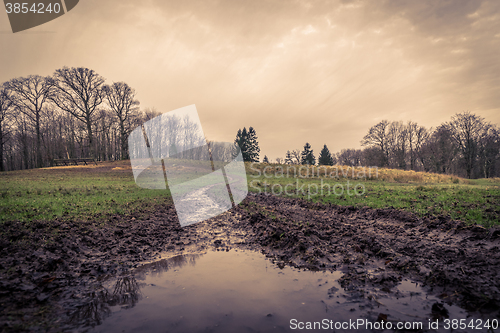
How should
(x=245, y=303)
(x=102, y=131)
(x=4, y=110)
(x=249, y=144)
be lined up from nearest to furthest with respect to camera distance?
(x=245, y=303) → (x=4, y=110) → (x=102, y=131) → (x=249, y=144)

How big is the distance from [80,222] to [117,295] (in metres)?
4.66

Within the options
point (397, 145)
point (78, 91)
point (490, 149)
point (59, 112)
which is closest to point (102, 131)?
point (59, 112)

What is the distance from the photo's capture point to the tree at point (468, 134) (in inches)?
1720

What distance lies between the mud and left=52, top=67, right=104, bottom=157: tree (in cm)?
3756

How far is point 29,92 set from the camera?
108ft

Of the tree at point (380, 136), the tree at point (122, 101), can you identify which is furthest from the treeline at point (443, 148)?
the tree at point (122, 101)

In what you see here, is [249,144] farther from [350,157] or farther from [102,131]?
[350,157]

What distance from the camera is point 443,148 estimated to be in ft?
151

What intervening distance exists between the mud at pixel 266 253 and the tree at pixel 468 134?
173ft

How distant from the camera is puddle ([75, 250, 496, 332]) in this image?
2779mm

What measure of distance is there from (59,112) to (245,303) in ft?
193

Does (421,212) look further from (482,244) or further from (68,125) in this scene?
(68,125)

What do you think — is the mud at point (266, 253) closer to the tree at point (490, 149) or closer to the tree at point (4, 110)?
the tree at point (4, 110)

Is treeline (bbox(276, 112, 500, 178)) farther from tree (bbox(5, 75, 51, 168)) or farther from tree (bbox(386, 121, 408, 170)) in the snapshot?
tree (bbox(5, 75, 51, 168))
